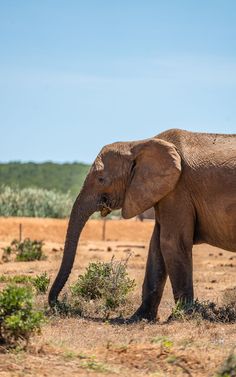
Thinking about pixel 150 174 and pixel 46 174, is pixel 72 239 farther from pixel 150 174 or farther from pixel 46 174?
pixel 46 174

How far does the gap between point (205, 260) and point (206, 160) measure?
13.8m

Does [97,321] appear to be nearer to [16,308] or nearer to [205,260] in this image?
[16,308]

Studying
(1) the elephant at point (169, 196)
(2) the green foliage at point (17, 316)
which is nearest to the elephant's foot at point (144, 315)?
(1) the elephant at point (169, 196)

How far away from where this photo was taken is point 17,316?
9.09 m

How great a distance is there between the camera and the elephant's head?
1225cm

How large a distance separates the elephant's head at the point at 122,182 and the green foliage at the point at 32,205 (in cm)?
2973

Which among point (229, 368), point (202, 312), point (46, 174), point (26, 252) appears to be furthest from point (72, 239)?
point (46, 174)

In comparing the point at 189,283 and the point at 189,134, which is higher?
the point at 189,134

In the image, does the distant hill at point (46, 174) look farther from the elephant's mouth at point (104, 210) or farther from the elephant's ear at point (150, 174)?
the elephant's ear at point (150, 174)

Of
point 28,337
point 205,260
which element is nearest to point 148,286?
point 28,337

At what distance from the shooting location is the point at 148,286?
12.7 m

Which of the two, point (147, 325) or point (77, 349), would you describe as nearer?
point (77, 349)

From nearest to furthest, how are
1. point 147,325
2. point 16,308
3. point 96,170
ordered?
1. point 16,308
2. point 147,325
3. point 96,170

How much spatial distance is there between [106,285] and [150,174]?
2036mm
